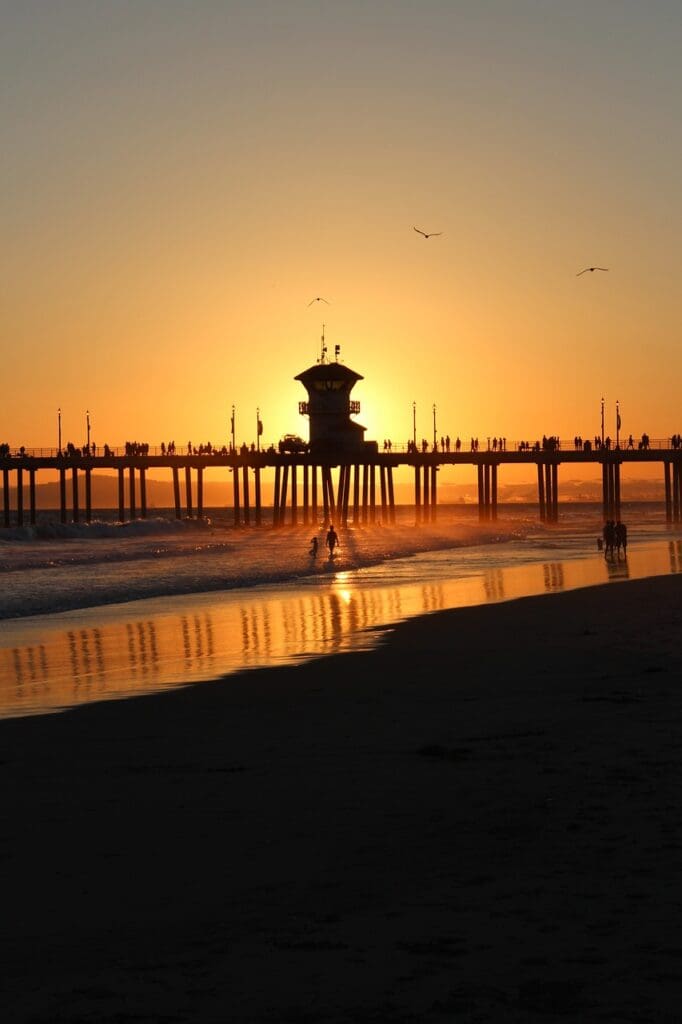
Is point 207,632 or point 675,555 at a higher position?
point 207,632

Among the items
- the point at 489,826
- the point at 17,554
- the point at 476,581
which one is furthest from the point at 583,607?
the point at 17,554

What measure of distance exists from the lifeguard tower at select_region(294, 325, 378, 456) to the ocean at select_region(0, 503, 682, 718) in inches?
723

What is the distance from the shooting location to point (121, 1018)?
4801 mm

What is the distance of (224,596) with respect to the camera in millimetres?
33062

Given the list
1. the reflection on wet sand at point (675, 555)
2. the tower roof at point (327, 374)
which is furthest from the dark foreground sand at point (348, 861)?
the tower roof at point (327, 374)

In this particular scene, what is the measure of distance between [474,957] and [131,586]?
105 ft

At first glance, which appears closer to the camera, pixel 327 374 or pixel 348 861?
pixel 348 861

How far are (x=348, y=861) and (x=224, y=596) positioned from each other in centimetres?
2634

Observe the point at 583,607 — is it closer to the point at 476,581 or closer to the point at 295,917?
the point at 476,581

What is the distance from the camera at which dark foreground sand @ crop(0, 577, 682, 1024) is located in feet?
16.4

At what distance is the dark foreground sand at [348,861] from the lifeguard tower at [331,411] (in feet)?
246

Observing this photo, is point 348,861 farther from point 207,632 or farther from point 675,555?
point 675,555

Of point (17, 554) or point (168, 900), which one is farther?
point (17, 554)

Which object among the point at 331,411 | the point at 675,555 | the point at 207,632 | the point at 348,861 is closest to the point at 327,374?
the point at 331,411
